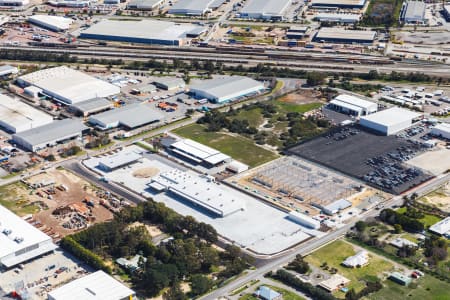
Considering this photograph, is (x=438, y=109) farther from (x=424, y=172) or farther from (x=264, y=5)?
(x=264, y=5)

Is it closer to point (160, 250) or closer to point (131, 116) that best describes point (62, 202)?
point (160, 250)

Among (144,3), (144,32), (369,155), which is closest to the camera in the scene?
(369,155)

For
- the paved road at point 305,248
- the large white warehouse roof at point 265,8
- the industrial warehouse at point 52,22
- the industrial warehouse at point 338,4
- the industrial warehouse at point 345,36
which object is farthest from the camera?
the industrial warehouse at point 338,4

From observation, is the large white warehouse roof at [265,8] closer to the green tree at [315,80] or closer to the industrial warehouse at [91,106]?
the green tree at [315,80]

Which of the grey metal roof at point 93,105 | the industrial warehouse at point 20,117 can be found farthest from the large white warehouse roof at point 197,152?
the industrial warehouse at point 20,117

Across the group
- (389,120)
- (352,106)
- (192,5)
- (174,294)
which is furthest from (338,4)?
(174,294)
